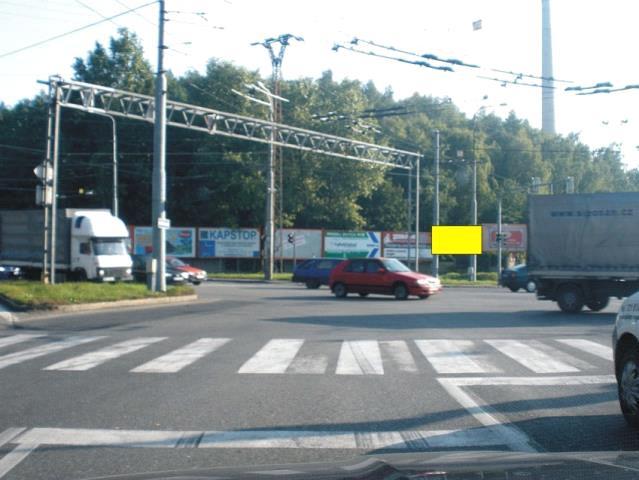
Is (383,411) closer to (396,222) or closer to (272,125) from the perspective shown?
(272,125)

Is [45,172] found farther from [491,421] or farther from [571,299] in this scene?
[491,421]

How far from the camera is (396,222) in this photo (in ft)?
238

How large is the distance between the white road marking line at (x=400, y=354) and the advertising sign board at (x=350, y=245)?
153 feet

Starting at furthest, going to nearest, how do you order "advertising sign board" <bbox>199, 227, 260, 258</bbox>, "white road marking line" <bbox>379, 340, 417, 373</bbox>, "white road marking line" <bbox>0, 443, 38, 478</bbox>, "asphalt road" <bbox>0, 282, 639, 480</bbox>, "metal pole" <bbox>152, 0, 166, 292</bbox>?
"advertising sign board" <bbox>199, 227, 260, 258</bbox> → "metal pole" <bbox>152, 0, 166, 292</bbox> → "white road marking line" <bbox>379, 340, 417, 373</bbox> → "asphalt road" <bbox>0, 282, 639, 480</bbox> → "white road marking line" <bbox>0, 443, 38, 478</bbox>

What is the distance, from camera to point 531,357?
526 inches

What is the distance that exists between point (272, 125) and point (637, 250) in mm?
16443

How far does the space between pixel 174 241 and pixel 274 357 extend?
165 feet

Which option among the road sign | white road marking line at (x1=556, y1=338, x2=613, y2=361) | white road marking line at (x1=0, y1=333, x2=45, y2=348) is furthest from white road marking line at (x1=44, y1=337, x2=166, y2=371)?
the road sign

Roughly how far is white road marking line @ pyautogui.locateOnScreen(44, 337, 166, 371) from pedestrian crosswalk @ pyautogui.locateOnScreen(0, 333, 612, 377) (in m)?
0.01

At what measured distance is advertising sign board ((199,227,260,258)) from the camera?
6272 cm

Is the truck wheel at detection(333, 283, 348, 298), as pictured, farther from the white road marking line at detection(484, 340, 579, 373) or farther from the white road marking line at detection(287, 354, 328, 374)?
the white road marking line at detection(287, 354, 328, 374)

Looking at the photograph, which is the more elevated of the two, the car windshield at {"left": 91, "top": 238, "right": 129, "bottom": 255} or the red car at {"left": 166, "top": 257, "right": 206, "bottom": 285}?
the car windshield at {"left": 91, "top": 238, "right": 129, "bottom": 255}

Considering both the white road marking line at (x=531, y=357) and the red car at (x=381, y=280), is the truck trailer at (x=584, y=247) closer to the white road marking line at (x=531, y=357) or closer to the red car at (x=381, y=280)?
the red car at (x=381, y=280)

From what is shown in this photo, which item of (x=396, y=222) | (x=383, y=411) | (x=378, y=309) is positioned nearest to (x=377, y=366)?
(x=383, y=411)
